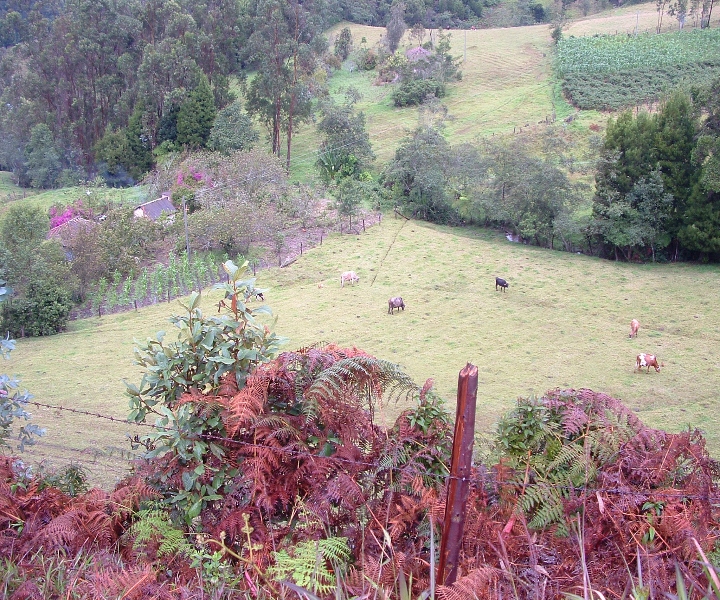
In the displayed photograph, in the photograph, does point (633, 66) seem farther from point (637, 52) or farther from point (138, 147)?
point (138, 147)

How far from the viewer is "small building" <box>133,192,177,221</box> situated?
2335 cm

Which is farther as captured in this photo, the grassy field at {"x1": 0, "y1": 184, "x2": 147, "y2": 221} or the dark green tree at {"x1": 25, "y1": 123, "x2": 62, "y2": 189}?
the dark green tree at {"x1": 25, "y1": 123, "x2": 62, "y2": 189}

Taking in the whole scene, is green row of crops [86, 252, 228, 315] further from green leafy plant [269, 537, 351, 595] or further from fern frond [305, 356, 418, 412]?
green leafy plant [269, 537, 351, 595]

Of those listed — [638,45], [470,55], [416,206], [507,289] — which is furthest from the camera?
[470,55]

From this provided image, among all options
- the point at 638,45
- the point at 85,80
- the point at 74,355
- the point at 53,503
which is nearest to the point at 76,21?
the point at 85,80

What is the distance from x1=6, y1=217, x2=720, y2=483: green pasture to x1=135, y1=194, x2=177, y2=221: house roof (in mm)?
6881

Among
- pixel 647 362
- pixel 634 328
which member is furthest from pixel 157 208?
pixel 647 362

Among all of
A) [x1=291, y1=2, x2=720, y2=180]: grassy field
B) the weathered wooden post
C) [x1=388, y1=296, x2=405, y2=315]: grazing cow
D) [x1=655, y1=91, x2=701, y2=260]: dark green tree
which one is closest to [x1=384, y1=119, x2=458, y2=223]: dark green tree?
[x1=291, y1=2, x2=720, y2=180]: grassy field

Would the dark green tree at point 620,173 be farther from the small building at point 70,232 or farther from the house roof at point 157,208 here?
the small building at point 70,232

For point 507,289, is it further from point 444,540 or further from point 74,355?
point 444,540

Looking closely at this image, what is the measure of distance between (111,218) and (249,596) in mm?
20538

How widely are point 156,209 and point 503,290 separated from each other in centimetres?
1374

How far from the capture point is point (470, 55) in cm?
4272

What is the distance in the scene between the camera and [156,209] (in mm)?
24203
